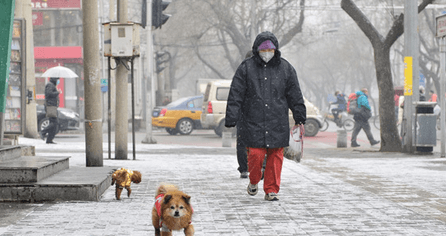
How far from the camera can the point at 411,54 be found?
49.8 ft

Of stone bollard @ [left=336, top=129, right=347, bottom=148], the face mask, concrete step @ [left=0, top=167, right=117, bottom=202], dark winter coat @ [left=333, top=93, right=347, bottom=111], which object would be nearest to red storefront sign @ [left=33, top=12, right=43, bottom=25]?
dark winter coat @ [left=333, top=93, right=347, bottom=111]

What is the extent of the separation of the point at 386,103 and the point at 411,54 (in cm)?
149

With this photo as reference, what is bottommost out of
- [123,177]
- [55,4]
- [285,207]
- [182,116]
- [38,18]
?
[285,207]

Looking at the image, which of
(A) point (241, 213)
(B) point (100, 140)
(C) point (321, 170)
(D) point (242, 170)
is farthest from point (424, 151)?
(A) point (241, 213)

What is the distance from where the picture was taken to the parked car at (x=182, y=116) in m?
26.2

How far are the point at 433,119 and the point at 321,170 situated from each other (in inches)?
193

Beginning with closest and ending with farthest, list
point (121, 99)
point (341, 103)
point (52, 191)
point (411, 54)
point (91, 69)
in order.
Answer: point (52, 191), point (91, 69), point (121, 99), point (411, 54), point (341, 103)

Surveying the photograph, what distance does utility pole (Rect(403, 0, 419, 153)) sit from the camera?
49.1 ft

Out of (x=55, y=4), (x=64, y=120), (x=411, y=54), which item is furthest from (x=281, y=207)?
(x=55, y=4)

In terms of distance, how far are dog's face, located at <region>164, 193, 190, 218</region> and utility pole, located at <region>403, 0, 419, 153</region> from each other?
11.4 meters

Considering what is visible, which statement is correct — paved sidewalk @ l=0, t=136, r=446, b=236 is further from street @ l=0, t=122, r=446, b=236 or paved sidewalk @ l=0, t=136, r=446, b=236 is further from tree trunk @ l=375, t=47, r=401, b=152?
tree trunk @ l=375, t=47, r=401, b=152

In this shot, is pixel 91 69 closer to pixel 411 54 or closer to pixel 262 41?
pixel 262 41

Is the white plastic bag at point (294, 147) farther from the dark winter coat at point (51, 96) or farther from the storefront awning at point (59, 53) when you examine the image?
the storefront awning at point (59, 53)

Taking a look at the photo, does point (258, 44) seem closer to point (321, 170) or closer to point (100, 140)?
point (100, 140)
